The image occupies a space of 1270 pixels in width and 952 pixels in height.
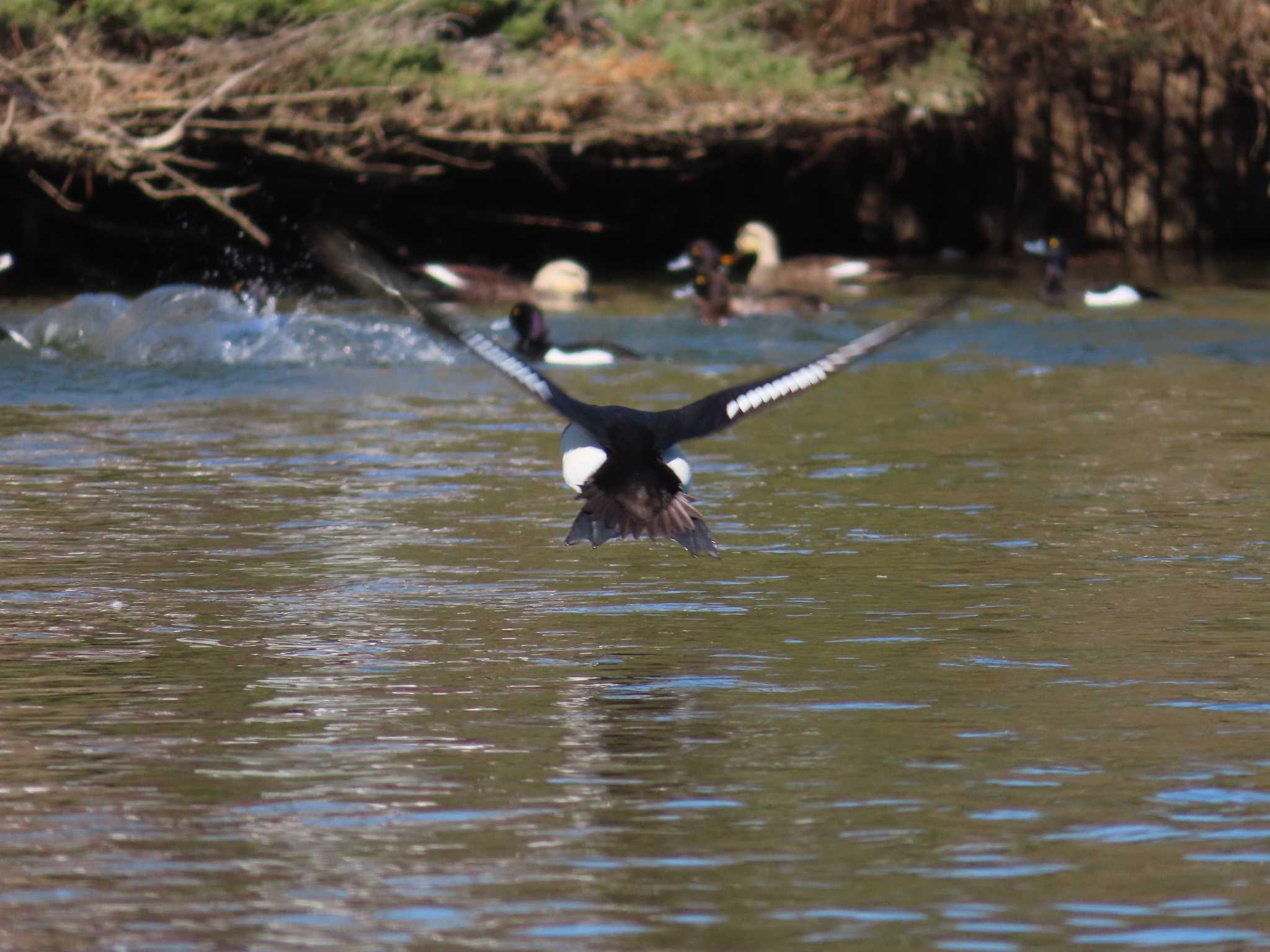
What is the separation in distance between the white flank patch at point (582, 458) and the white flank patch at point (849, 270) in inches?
641

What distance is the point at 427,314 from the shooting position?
693 centimetres

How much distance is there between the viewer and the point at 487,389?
14.9 metres

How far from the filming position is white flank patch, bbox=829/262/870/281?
78.8ft

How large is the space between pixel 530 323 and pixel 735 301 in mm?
3378

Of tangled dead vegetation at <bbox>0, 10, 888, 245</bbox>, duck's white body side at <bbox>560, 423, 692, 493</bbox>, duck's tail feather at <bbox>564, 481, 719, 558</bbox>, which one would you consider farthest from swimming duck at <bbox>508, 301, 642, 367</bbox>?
duck's tail feather at <bbox>564, 481, 719, 558</bbox>

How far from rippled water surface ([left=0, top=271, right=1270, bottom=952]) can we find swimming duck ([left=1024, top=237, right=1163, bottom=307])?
23.3 ft

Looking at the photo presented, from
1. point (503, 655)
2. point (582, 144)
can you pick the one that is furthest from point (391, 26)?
point (503, 655)

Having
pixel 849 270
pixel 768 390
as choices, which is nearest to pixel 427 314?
pixel 768 390

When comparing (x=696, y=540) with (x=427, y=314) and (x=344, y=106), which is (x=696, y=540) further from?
(x=344, y=106)

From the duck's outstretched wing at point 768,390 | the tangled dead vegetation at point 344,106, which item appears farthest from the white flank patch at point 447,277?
the duck's outstretched wing at point 768,390

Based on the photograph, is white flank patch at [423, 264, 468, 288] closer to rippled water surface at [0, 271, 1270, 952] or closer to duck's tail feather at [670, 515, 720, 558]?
rippled water surface at [0, 271, 1270, 952]

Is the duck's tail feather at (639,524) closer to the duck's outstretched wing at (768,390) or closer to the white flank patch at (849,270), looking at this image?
the duck's outstretched wing at (768,390)

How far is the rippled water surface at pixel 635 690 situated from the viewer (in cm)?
441

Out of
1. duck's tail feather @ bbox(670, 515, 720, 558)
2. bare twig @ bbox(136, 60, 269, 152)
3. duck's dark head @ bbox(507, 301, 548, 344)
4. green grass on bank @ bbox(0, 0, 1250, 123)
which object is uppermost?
green grass on bank @ bbox(0, 0, 1250, 123)
